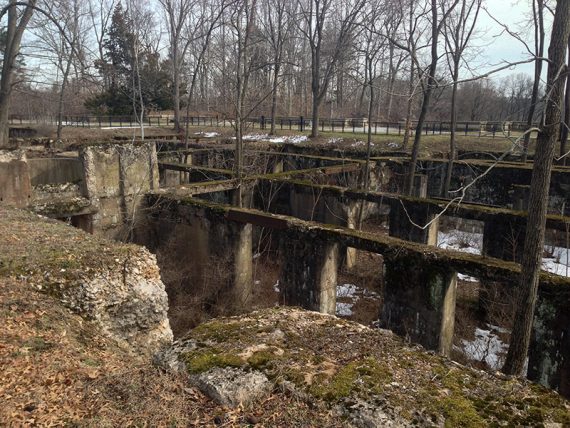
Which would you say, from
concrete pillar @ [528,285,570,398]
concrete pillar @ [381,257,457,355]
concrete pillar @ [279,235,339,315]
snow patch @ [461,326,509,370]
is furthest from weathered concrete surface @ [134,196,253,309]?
concrete pillar @ [528,285,570,398]

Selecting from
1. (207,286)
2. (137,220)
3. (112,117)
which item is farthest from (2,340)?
(112,117)

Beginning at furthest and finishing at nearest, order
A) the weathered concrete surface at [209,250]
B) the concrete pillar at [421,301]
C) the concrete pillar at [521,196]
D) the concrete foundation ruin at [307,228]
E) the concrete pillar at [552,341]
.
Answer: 1. the concrete pillar at [521,196]
2. the weathered concrete surface at [209,250]
3. the concrete pillar at [421,301]
4. the concrete foundation ruin at [307,228]
5. the concrete pillar at [552,341]

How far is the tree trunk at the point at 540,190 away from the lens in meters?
5.03

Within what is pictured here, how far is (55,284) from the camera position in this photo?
5.98m

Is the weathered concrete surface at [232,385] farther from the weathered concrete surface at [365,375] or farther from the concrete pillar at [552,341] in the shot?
the concrete pillar at [552,341]

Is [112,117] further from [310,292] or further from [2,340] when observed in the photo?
[2,340]

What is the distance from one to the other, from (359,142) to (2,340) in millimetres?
25907

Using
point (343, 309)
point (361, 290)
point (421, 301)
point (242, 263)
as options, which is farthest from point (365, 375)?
point (361, 290)

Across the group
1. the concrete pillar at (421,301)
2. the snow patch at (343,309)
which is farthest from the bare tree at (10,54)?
the concrete pillar at (421,301)

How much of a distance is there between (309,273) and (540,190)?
16.7 feet

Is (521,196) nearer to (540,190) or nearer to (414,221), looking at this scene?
(414,221)

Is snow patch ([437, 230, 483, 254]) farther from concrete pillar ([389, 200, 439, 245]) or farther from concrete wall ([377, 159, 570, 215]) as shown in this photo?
concrete pillar ([389, 200, 439, 245])

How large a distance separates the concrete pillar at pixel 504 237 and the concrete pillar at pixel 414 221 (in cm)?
138

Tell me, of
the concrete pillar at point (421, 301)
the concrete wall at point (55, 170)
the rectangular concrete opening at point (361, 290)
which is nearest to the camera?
the concrete pillar at point (421, 301)
